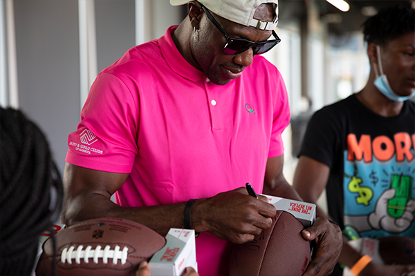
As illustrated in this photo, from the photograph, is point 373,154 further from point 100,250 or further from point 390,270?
point 100,250

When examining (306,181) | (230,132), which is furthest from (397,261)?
(230,132)

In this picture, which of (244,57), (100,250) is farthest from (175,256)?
(244,57)

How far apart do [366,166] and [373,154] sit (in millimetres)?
74

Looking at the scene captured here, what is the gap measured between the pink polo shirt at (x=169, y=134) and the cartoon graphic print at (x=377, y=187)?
810mm

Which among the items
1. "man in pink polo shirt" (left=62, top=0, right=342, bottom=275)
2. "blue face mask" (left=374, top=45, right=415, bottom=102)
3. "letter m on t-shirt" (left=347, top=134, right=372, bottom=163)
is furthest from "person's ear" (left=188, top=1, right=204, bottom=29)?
"blue face mask" (left=374, top=45, right=415, bottom=102)

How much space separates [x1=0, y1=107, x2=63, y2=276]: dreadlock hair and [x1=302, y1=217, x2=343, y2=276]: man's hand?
0.77 m

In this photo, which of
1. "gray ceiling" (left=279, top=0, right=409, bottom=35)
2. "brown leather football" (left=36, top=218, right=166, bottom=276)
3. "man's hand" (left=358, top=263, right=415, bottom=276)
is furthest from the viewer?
"gray ceiling" (left=279, top=0, right=409, bottom=35)

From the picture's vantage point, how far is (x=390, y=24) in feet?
6.61

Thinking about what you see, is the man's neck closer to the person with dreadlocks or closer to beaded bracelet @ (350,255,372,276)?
the person with dreadlocks

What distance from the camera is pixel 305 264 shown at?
1154 mm

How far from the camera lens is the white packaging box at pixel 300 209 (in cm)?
119

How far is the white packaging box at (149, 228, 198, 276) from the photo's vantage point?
82 cm

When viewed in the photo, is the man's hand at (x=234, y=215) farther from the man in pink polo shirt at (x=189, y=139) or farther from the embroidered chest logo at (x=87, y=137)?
the embroidered chest logo at (x=87, y=137)

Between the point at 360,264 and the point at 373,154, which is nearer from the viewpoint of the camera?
the point at 360,264
